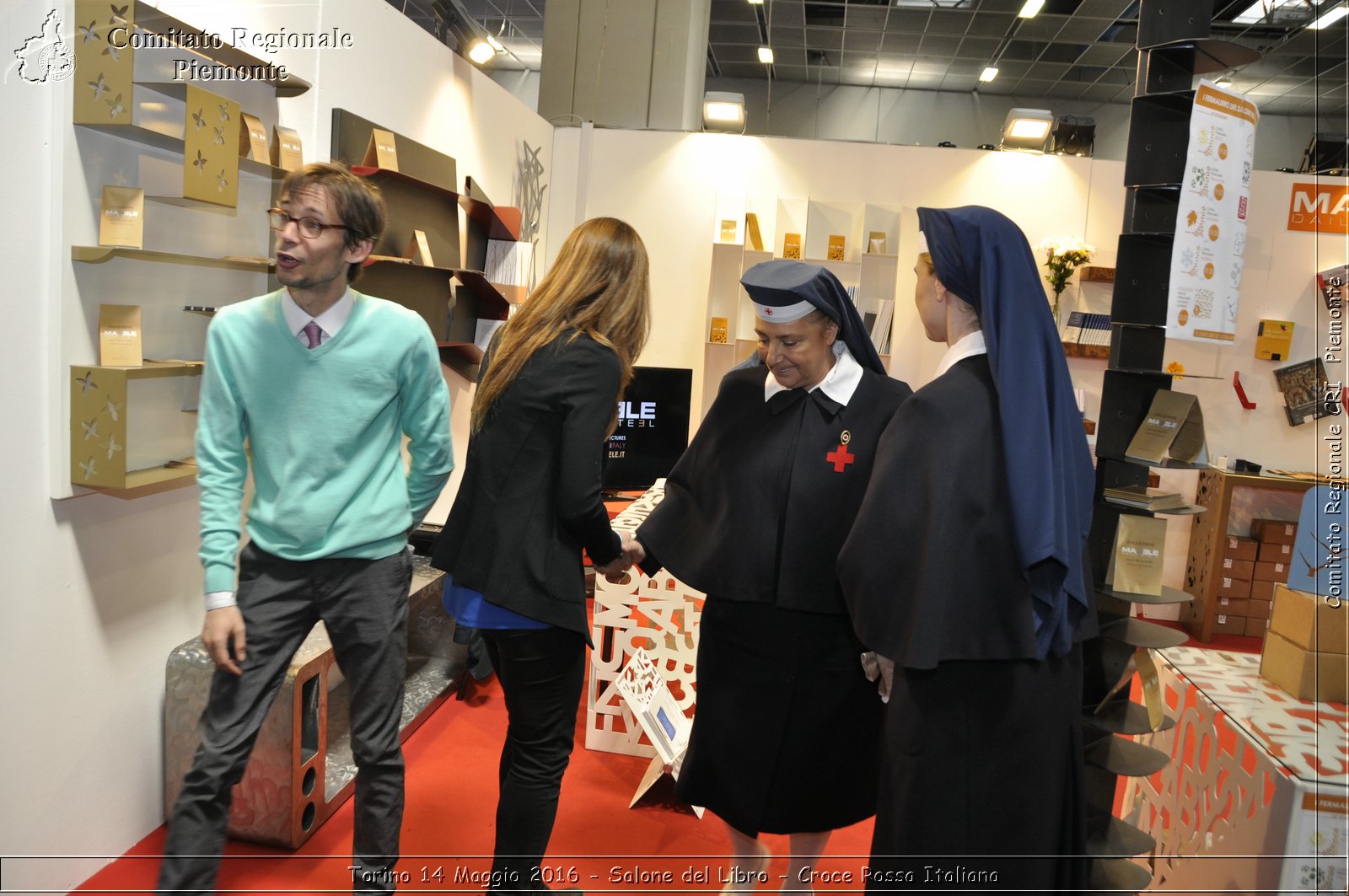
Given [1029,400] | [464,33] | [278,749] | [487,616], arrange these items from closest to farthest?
1. [1029,400]
2. [487,616]
3. [278,749]
4. [464,33]

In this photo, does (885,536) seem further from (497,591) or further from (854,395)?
(497,591)

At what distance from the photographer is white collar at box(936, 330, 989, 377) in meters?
1.87

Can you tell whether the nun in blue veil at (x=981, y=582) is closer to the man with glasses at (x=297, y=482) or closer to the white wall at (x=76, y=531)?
the man with glasses at (x=297, y=482)

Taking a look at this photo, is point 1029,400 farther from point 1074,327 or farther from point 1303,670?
point 1074,327

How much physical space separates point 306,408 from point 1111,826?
2.11 metres

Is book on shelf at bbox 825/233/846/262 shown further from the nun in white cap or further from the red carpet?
the nun in white cap

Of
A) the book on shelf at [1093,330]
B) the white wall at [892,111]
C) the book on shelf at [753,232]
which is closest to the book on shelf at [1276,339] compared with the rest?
the book on shelf at [1093,330]

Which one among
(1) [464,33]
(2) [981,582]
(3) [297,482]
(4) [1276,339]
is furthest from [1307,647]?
(4) [1276,339]

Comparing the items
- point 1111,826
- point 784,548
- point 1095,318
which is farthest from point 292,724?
point 1095,318

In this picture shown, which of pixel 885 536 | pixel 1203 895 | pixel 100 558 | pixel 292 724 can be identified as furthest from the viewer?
pixel 292 724

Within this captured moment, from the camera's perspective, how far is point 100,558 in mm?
2500

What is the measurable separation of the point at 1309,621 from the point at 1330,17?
3.83 feet

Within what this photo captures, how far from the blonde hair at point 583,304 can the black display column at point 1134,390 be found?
1.14m

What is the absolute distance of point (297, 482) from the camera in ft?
6.68
